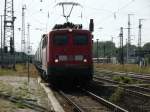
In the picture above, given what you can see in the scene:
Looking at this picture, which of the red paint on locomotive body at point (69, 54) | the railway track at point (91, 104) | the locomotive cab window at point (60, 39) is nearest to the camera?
the railway track at point (91, 104)

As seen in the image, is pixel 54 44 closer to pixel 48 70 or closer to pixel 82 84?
pixel 48 70

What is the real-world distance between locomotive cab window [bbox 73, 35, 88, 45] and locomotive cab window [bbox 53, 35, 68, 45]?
486 mm

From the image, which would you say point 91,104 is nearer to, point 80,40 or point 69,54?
point 69,54

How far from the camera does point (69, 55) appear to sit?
2462 centimetres

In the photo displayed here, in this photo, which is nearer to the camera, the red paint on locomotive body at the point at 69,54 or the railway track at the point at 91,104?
the railway track at the point at 91,104

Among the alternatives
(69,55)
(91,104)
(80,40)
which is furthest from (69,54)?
(91,104)

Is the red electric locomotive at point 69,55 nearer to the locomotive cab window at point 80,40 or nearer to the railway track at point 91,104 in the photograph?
the locomotive cab window at point 80,40

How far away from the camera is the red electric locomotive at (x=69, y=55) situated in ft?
79.8

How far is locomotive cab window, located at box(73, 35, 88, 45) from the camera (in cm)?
2502

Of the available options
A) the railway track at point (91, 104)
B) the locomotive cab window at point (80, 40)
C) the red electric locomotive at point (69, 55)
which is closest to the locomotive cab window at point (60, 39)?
the red electric locomotive at point (69, 55)

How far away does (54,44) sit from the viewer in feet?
81.7

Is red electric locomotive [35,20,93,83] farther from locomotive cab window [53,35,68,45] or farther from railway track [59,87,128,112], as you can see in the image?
railway track [59,87,128,112]

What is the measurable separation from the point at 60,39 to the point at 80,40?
42.4 inches

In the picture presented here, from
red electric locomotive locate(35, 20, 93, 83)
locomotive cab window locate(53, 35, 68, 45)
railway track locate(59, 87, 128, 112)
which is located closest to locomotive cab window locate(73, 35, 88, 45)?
red electric locomotive locate(35, 20, 93, 83)
